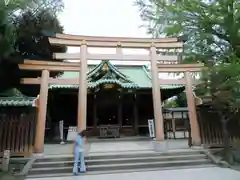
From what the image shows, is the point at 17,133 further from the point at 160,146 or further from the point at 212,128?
the point at 212,128

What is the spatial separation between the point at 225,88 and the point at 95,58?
5.88 metres

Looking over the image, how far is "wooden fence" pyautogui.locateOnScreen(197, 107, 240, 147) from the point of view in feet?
35.1

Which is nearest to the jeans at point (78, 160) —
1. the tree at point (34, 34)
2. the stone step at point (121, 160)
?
the stone step at point (121, 160)

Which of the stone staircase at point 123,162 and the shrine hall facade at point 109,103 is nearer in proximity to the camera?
the stone staircase at point 123,162

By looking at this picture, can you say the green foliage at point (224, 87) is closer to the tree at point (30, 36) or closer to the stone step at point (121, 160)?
the stone step at point (121, 160)

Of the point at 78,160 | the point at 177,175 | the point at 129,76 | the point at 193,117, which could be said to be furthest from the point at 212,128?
the point at 129,76

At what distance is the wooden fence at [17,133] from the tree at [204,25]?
8.15 metres

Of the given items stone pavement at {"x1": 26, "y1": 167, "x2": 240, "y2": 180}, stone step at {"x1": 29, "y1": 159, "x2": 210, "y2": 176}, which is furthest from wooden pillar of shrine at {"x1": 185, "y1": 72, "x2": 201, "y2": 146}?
stone pavement at {"x1": 26, "y1": 167, "x2": 240, "y2": 180}

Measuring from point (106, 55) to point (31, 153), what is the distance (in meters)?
5.50

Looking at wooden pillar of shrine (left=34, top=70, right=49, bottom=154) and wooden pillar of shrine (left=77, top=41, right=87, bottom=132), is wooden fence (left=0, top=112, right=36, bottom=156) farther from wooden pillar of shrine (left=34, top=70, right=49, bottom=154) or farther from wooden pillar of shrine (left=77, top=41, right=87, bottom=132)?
wooden pillar of shrine (left=77, top=41, right=87, bottom=132)

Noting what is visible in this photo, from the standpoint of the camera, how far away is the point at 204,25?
1109cm

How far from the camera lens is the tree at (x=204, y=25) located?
33.6 feet

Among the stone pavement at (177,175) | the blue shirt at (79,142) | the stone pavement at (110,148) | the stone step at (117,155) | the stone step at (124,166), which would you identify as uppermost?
the blue shirt at (79,142)

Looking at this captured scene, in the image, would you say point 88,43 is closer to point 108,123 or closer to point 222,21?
point 222,21
